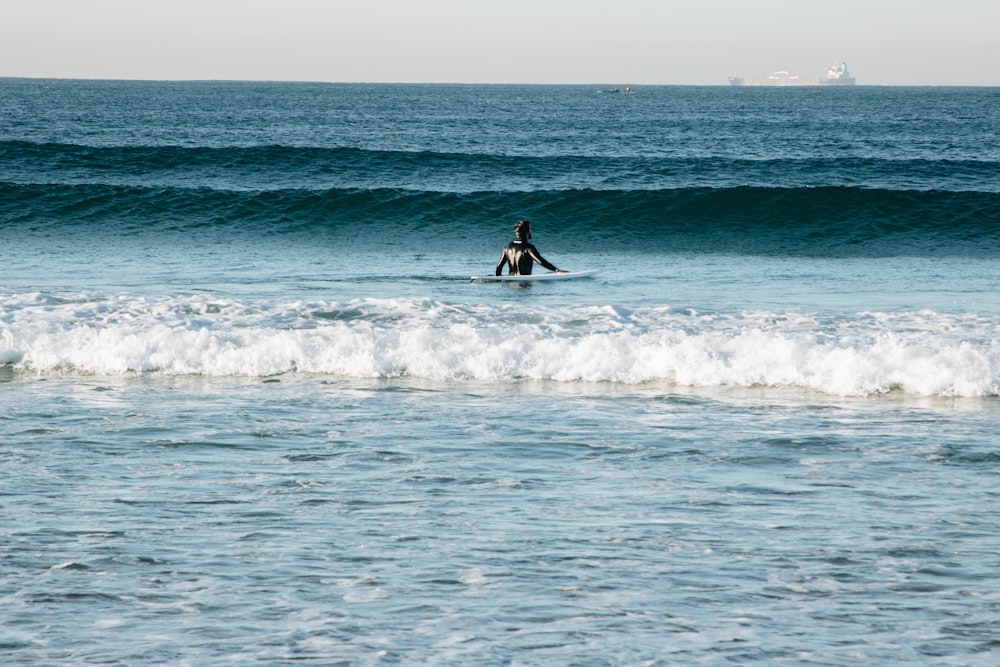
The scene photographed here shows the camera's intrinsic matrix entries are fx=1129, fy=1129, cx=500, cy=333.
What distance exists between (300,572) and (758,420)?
4.43m

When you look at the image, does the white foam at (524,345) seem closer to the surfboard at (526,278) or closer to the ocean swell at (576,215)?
the surfboard at (526,278)

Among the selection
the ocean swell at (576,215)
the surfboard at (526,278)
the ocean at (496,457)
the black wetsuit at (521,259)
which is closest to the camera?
the ocean at (496,457)

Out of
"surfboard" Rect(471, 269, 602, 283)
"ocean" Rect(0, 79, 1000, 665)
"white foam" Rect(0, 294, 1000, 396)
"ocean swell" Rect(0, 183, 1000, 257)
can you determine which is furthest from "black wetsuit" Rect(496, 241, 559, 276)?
A: "ocean swell" Rect(0, 183, 1000, 257)

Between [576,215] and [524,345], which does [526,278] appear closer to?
[524,345]

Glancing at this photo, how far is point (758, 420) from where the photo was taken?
857 centimetres

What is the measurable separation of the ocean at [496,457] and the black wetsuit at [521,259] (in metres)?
0.65

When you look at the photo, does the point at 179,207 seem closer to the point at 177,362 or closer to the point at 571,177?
the point at 571,177

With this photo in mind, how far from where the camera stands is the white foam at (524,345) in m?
10.1

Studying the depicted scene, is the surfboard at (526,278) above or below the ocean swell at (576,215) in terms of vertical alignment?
below

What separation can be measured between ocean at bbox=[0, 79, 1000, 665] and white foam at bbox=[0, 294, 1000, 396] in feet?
0.13

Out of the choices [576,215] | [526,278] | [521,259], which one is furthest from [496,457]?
[576,215]

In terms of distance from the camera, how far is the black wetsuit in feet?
54.6

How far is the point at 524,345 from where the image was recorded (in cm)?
1097

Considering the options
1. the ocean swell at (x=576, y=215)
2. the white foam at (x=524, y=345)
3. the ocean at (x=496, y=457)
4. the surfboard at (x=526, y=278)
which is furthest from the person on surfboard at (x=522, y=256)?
the ocean swell at (x=576, y=215)
